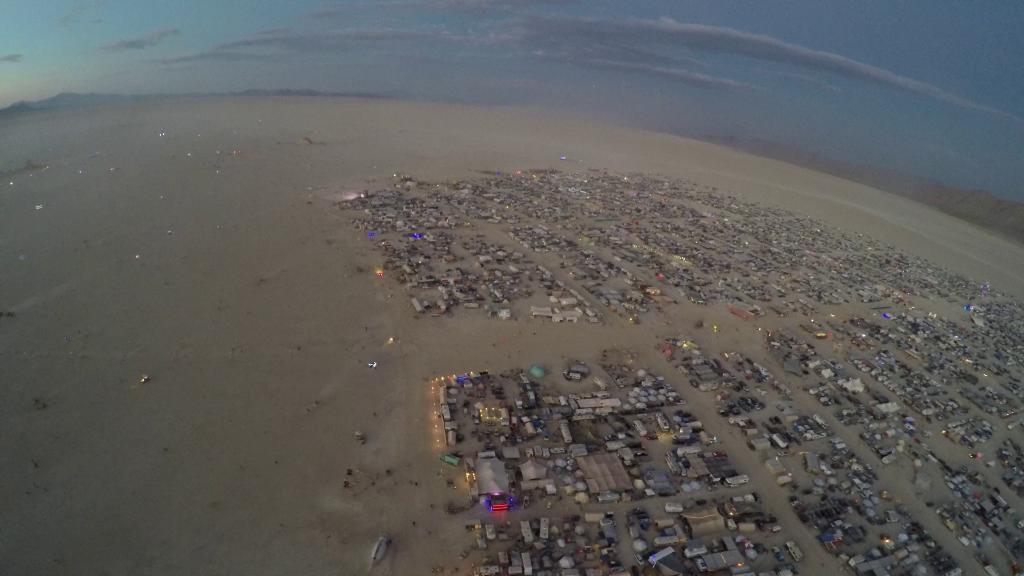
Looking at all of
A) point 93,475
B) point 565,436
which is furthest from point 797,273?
point 93,475

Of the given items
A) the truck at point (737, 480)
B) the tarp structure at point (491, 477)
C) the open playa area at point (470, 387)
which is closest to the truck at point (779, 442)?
the open playa area at point (470, 387)

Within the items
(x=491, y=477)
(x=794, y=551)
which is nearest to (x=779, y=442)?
(x=794, y=551)

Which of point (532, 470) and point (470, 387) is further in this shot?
point (470, 387)

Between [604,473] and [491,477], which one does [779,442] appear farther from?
[491,477]

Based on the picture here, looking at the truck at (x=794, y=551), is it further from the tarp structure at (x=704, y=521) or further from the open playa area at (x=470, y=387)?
the tarp structure at (x=704, y=521)

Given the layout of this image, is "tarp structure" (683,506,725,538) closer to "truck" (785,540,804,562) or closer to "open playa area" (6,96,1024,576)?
"open playa area" (6,96,1024,576)

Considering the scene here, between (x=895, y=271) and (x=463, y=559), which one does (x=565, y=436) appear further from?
(x=895, y=271)

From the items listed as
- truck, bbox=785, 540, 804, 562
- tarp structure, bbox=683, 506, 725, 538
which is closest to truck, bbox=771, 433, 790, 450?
truck, bbox=785, 540, 804, 562
